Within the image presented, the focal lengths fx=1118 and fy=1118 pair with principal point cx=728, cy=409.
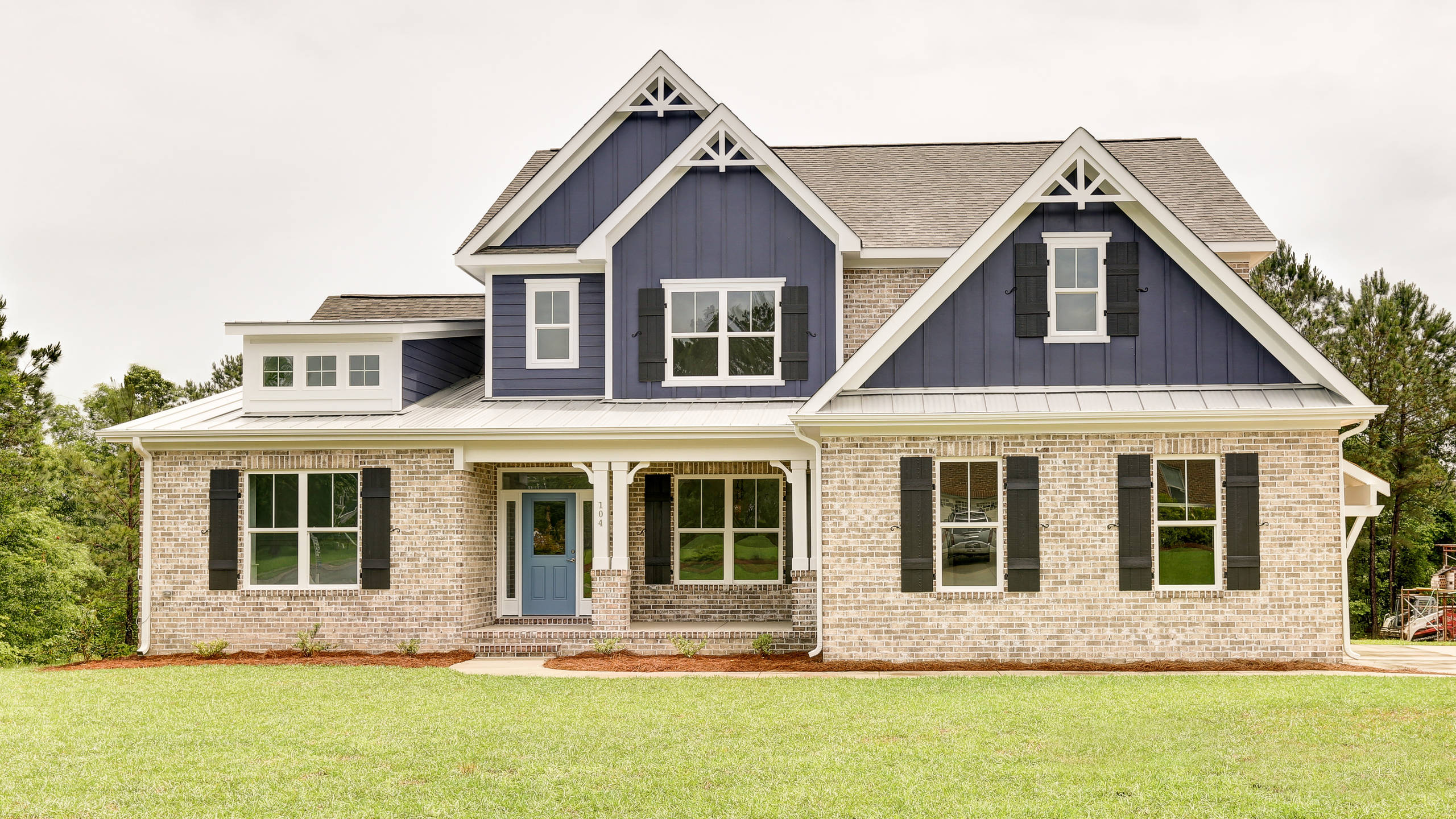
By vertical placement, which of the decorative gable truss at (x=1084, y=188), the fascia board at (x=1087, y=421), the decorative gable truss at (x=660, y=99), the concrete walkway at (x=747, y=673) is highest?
the decorative gable truss at (x=660, y=99)

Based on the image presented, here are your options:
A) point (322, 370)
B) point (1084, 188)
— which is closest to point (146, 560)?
point (322, 370)

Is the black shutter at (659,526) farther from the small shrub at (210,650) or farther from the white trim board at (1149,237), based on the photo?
the small shrub at (210,650)

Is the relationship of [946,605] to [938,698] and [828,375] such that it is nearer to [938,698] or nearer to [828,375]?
[938,698]

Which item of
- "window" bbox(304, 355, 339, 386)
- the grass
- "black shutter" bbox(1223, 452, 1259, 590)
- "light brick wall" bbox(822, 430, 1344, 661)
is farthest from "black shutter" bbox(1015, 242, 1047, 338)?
"window" bbox(304, 355, 339, 386)

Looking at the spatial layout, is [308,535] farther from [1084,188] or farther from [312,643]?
[1084,188]

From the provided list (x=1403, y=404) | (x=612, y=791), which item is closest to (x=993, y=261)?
(x=612, y=791)

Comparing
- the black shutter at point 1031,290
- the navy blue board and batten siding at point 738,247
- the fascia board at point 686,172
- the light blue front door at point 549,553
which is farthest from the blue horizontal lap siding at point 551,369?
the black shutter at point 1031,290

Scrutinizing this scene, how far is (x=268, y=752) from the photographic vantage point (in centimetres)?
873

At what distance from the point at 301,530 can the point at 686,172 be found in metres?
7.59

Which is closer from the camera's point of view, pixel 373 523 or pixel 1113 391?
pixel 1113 391

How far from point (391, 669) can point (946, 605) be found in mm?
6813

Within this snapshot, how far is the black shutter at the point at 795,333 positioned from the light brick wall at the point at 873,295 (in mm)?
1003

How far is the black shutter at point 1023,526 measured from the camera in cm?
1347

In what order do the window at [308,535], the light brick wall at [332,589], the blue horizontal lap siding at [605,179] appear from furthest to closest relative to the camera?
the blue horizontal lap siding at [605,179]
the window at [308,535]
the light brick wall at [332,589]
